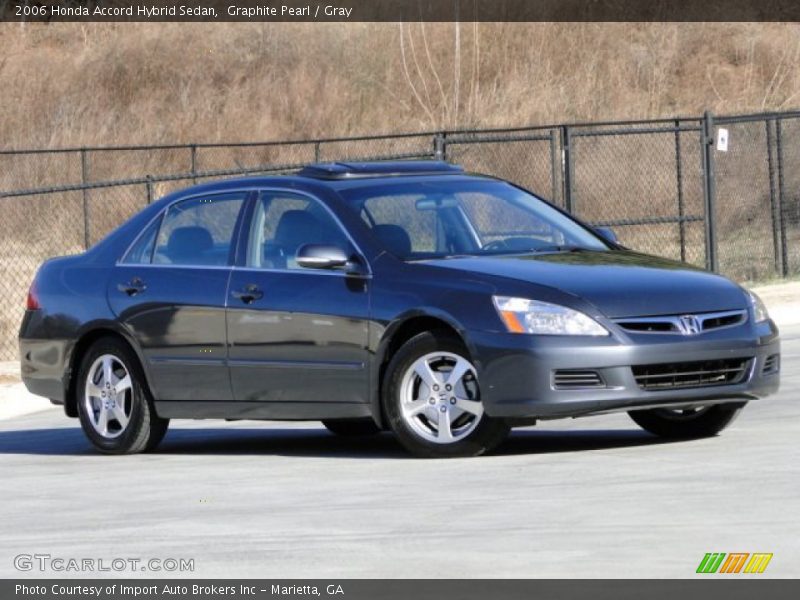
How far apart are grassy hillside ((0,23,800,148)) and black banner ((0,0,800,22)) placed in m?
0.62

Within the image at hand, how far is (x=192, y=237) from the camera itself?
1236 centimetres

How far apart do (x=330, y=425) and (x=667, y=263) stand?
8.25ft

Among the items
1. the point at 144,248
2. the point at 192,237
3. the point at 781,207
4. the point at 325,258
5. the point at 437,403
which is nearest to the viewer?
the point at 437,403

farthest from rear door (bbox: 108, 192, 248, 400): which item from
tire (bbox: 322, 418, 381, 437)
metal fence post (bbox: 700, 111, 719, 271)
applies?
metal fence post (bbox: 700, 111, 719, 271)

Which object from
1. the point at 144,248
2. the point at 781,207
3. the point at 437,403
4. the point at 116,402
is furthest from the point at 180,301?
the point at 781,207

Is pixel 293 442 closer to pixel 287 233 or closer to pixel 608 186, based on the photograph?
pixel 287 233

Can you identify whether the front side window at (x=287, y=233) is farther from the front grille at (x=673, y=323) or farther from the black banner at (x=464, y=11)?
the black banner at (x=464, y=11)

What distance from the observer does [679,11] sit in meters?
50.1

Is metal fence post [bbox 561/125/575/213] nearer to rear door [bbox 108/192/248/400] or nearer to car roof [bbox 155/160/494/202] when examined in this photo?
car roof [bbox 155/160/494/202]

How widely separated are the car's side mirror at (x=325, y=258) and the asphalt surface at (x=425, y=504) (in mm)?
1055

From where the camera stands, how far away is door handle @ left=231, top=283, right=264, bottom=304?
11.7 meters

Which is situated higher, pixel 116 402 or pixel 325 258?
pixel 325 258
